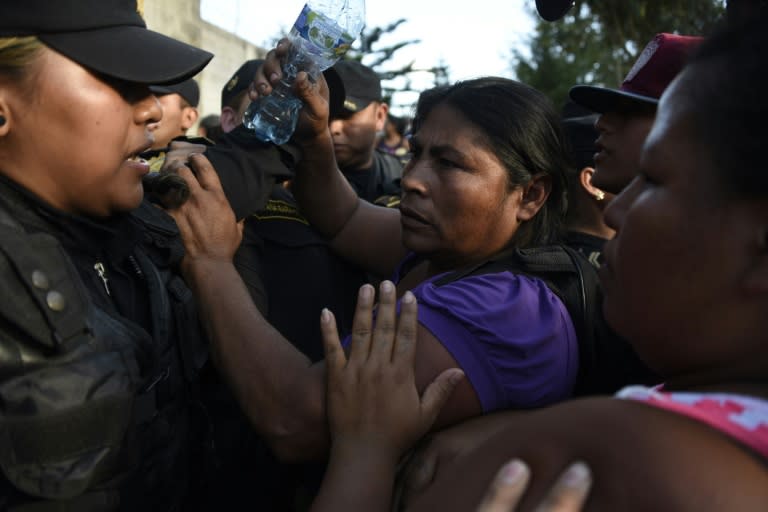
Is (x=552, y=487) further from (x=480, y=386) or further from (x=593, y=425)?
(x=480, y=386)

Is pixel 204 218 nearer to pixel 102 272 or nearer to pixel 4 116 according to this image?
pixel 102 272

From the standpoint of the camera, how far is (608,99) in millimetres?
2322

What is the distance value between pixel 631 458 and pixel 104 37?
1448 mm

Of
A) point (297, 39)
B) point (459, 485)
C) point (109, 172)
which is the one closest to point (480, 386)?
point (459, 485)

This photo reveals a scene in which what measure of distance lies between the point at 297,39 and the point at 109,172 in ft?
3.19

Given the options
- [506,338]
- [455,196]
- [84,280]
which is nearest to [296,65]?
[455,196]

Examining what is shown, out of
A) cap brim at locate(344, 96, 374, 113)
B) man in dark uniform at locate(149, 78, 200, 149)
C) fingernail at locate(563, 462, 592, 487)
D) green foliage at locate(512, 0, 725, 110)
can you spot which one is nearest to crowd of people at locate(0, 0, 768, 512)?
fingernail at locate(563, 462, 592, 487)

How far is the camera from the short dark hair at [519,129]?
2.15 metres

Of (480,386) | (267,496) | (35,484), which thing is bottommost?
(267,496)

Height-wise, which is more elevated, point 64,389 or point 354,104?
point 64,389

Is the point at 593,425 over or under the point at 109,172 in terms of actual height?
over

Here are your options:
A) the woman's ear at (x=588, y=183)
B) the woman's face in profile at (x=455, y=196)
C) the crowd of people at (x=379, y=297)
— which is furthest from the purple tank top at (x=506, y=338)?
the woman's ear at (x=588, y=183)

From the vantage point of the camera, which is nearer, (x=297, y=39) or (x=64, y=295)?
(x=64, y=295)

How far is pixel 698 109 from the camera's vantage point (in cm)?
92
